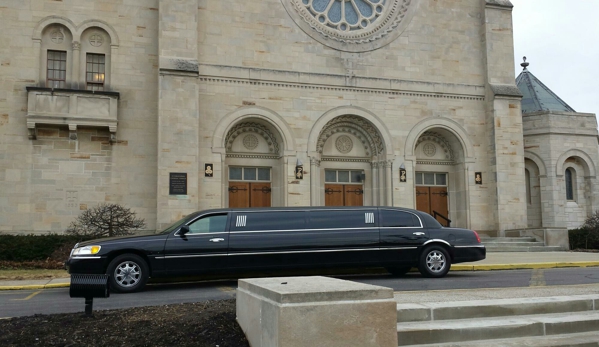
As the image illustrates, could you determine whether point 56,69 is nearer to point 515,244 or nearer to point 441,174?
point 441,174

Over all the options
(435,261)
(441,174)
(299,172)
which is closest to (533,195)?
(441,174)

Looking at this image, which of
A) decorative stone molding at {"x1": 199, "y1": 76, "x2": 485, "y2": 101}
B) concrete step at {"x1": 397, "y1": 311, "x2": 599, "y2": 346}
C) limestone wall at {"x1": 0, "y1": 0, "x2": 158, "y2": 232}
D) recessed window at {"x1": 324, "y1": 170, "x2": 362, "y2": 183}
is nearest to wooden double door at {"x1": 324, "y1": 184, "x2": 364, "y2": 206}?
recessed window at {"x1": 324, "y1": 170, "x2": 362, "y2": 183}

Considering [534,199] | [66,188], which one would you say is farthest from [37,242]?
[534,199]

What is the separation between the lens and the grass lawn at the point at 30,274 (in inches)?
568

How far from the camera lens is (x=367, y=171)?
2381cm

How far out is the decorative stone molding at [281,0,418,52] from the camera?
22.9m

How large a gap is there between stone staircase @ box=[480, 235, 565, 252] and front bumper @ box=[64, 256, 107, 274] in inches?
563

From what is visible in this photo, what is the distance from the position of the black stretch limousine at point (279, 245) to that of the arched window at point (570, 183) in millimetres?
15275

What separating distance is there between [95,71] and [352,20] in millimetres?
10263

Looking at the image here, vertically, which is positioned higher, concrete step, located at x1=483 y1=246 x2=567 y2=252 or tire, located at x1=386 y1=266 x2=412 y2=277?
concrete step, located at x1=483 y1=246 x2=567 y2=252

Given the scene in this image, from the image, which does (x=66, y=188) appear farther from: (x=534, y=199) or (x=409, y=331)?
(x=534, y=199)

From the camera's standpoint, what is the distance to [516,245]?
21.9 meters

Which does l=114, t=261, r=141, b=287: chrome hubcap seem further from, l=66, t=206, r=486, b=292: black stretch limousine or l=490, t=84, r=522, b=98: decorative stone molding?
l=490, t=84, r=522, b=98: decorative stone molding

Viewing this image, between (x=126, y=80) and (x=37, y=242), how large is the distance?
652cm
